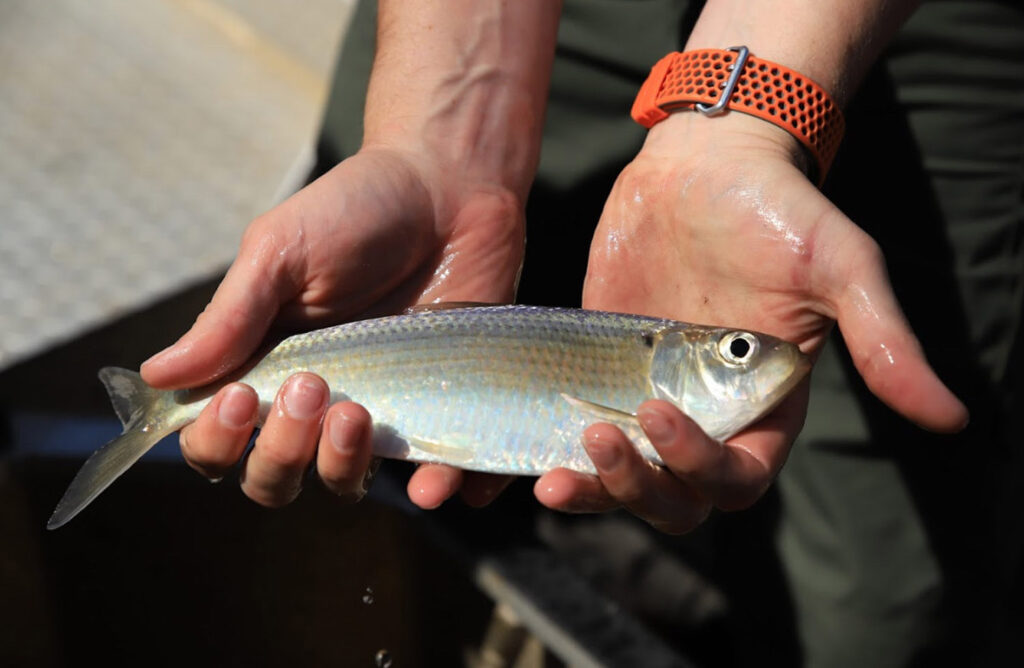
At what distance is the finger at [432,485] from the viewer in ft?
7.85

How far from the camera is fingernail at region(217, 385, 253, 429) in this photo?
2271 mm

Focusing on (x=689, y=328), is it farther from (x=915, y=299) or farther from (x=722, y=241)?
(x=915, y=299)

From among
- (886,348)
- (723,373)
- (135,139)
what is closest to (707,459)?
(723,373)

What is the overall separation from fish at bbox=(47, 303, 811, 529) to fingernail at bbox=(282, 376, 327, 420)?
0.59 ft

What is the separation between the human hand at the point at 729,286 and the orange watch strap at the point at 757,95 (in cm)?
4

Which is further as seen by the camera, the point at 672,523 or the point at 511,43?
the point at 511,43

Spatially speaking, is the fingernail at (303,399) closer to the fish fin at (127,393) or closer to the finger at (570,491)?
the fish fin at (127,393)

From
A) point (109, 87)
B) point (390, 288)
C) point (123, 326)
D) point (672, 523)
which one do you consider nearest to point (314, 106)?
point (109, 87)

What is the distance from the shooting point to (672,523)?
2.29 meters

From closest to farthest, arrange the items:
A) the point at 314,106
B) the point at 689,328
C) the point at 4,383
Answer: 1. the point at 689,328
2. the point at 4,383
3. the point at 314,106

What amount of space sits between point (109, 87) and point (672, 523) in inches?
215

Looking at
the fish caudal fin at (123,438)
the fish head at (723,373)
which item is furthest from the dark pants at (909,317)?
the fish caudal fin at (123,438)

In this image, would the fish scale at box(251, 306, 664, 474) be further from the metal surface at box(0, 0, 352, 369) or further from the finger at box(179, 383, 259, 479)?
the metal surface at box(0, 0, 352, 369)

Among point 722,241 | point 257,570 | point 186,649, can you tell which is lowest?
point 186,649
